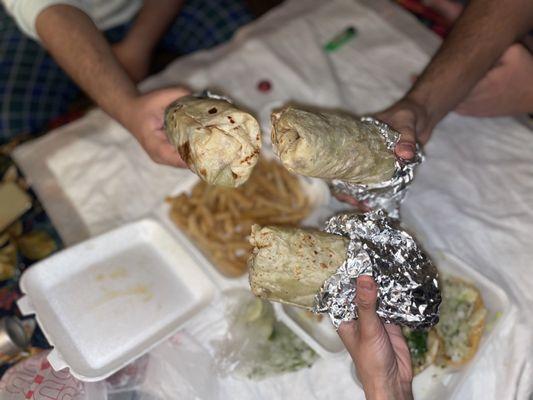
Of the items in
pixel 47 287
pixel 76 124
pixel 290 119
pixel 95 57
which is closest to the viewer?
pixel 290 119

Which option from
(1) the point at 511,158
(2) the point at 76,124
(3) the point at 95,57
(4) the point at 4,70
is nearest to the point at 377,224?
(1) the point at 511,158

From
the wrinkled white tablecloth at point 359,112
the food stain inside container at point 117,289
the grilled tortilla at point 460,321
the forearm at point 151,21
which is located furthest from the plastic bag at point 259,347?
the forearm at point 151,21

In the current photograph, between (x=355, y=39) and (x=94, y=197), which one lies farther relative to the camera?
(x=355, y=39)

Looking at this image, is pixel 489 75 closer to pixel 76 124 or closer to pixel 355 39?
pixel 355 39

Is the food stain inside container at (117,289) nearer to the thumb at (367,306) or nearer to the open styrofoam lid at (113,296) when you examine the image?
the open styrofoam lid at (113,296)

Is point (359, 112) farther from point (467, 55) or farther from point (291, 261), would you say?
point (291, 261)

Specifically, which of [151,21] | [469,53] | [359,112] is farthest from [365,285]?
[151,21]

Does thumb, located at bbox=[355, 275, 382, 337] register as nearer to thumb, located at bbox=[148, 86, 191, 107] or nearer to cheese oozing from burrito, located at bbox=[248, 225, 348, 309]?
cheese oozing from burrito, located at bbox=[248, 225, 348, 309]
